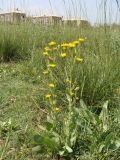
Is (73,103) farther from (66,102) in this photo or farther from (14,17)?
(14,17)

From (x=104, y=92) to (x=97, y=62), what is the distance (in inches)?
13.3

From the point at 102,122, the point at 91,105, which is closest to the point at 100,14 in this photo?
the point at 91,105

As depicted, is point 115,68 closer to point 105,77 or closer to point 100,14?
point 105,77

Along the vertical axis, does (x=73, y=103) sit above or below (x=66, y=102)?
above

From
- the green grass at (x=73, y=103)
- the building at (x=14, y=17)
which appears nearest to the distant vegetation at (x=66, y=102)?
the green grass at (x=73, y=103)

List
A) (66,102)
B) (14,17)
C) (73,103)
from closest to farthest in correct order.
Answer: (73,103)
(66,102)
(14,17)

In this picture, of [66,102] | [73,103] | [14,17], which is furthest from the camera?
[14,17]

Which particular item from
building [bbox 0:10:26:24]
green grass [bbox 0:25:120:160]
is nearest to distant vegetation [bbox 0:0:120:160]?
green grass [bbox 0:25:120:160]

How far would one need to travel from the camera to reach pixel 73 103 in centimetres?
223

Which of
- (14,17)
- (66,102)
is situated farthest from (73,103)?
(14,17)

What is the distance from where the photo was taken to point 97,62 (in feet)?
10.4

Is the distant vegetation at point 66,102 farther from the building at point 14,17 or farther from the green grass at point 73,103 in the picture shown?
the building at point 14,17

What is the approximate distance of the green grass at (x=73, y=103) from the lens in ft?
6.97

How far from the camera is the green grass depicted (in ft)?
6.97
